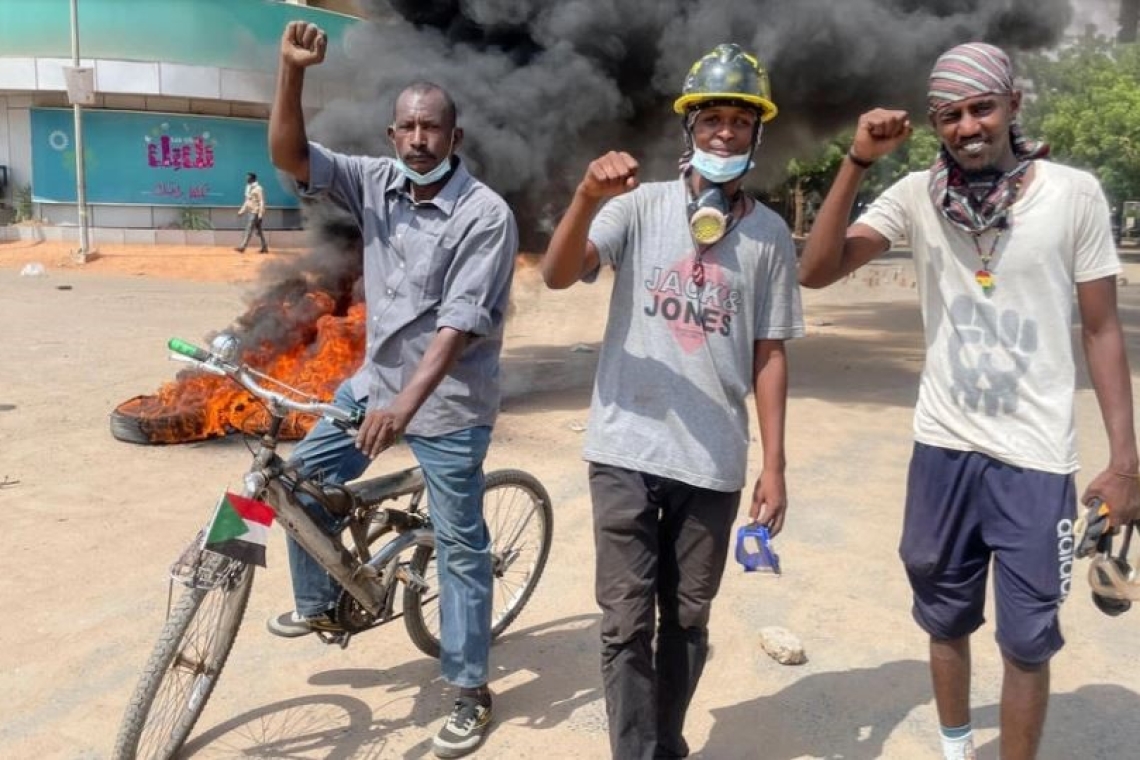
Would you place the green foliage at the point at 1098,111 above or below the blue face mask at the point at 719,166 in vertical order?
above

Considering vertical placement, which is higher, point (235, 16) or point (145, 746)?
point (235, 16)

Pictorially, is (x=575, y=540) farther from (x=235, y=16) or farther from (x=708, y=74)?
(x=235, y=16)

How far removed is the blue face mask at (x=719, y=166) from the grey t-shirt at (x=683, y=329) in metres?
0.10

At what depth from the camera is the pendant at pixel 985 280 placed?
249cm

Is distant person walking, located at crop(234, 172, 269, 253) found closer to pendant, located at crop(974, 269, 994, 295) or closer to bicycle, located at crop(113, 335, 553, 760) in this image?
bicycle, located at crop(113, 335, 553, 760)

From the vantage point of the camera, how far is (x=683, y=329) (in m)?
2.56

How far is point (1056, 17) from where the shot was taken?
10.3m

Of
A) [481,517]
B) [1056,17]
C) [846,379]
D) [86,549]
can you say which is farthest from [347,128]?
[1056,17]

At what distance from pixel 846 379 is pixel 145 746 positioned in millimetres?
7504

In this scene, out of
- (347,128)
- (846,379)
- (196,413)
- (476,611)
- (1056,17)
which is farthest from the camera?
(1056,17)

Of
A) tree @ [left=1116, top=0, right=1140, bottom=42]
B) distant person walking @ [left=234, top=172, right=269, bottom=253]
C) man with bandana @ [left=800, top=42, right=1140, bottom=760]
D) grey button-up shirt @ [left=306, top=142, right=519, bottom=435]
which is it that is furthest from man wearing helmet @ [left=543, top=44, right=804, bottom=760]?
distant person walking @ [left=234, top=172, right=269, bottom=253]

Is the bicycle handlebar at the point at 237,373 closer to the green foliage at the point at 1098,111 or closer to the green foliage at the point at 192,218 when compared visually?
the green foliage at the point at 192,218

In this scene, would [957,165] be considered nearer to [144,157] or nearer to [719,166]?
[719,166]

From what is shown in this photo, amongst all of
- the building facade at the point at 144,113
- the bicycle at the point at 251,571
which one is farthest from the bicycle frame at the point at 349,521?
the building facade at the point at 144,113
